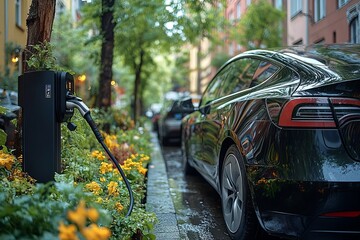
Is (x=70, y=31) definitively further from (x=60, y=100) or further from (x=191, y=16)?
(x=60, y=100)

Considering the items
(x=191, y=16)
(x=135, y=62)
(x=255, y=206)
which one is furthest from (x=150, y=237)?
(x=135, y=62)

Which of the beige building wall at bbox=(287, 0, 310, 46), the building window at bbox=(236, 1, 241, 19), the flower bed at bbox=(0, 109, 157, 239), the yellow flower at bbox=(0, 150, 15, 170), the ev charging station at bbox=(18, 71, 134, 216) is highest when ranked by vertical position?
the building window at bbox=(236, 1, 241, 19)

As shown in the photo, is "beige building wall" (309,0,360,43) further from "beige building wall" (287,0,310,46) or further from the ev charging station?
the ev charging station

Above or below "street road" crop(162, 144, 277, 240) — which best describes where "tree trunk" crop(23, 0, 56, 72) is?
above

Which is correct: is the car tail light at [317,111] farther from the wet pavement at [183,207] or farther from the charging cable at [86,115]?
the wet pavement at [183,207]

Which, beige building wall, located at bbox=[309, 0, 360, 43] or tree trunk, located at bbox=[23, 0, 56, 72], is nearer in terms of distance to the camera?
tree trunk, located at bbox=[23, 0, 56, 72]

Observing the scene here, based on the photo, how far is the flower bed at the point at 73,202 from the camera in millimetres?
1852

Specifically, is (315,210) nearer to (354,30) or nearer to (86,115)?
(86,115)

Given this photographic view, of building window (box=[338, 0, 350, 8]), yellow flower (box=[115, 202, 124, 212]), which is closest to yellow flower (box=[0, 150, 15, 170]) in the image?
yellow flower (box=[115, 202, 124, 212])

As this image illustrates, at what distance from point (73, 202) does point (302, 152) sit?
1361mm

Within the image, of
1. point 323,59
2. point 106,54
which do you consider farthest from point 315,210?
point 106,54

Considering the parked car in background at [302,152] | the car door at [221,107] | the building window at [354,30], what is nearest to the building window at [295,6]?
the building window at [354,30]

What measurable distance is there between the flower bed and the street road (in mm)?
586

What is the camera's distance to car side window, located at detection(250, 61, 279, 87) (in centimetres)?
356
